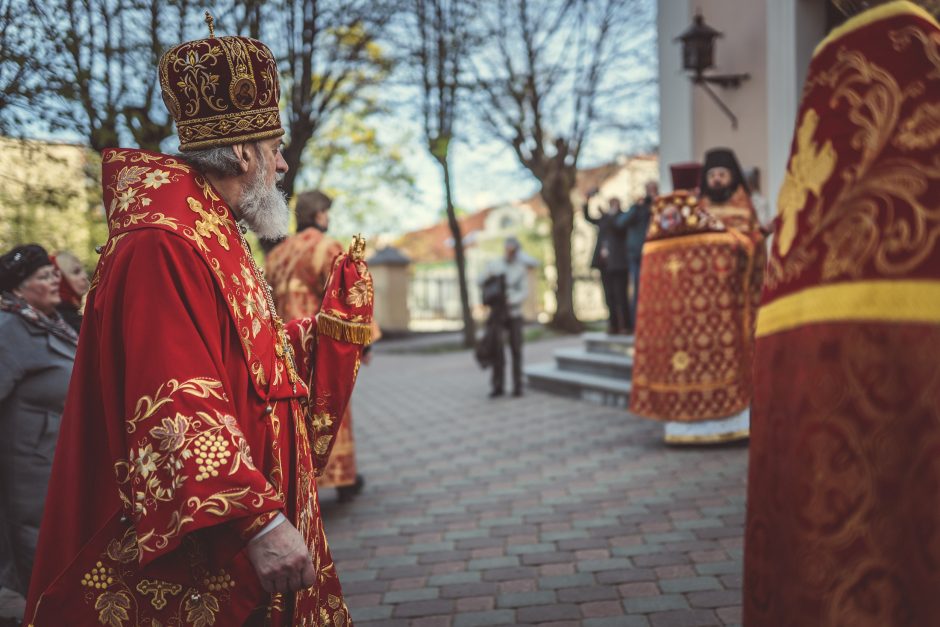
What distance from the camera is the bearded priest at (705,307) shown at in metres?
6.38

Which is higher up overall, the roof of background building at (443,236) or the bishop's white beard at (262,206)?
the roof of background building at (443,236)

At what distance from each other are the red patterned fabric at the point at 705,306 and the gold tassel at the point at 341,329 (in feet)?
15.3

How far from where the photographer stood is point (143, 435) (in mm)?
1620

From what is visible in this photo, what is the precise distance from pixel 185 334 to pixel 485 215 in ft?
179

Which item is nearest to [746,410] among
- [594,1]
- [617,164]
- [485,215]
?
[594,1]

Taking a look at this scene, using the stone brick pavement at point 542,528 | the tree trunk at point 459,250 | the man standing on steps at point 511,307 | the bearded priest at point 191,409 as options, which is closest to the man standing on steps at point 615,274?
the man standing on steps at point 511,307

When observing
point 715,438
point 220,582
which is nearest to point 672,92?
point 715,438

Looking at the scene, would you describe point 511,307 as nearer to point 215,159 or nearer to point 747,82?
point 747,82

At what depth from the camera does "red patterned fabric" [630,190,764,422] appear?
20.9 feet

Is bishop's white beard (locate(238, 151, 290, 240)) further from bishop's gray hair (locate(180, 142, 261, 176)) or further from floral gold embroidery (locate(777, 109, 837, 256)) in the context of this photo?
floral gold embroidery (locate(777, 109, 837, 256))

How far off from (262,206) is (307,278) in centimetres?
325

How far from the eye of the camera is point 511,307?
34.2 ft

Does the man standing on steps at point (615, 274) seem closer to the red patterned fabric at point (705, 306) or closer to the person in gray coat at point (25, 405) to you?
the red patterned fabric at point (705, 306)

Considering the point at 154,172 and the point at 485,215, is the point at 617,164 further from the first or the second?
the point at 485,215
